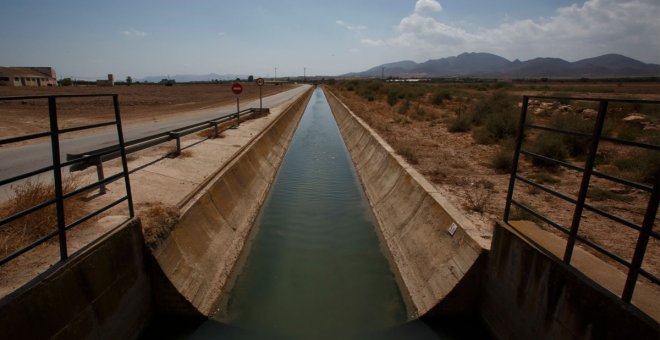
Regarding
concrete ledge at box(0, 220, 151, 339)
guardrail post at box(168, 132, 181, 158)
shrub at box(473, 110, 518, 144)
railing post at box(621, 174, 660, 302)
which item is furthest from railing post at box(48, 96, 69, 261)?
shrub at box(473, 110, 518, 144)

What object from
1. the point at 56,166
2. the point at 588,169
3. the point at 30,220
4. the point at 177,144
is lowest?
the point at 177,144

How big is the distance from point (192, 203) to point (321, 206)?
4590mm

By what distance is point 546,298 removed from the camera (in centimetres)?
438

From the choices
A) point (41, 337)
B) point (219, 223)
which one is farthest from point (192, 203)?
point (41, 337)

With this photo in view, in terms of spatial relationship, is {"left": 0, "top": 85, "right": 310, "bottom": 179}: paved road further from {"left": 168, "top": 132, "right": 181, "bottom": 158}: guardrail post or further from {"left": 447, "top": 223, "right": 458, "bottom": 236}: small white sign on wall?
{"left": 447, "top": 223, "right": 458, "bottom": 236}: small white sign on wall

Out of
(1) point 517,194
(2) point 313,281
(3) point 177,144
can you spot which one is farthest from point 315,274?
(3) point 177,144

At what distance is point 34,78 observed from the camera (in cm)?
7850

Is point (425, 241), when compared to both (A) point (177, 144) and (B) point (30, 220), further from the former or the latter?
(A) point (177, 144)

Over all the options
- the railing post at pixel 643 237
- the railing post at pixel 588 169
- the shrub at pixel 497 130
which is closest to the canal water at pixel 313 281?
the railing post at pixel 588 169

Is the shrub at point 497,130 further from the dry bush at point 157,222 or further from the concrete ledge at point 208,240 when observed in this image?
the dry bush at point 157,222

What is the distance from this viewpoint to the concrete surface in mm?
3504

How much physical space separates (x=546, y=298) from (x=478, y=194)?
4.42 m

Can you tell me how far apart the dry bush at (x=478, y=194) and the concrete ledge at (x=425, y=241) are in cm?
67

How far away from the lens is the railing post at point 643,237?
3.06 metres
